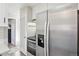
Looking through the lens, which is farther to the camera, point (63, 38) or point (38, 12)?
point (38, 12)

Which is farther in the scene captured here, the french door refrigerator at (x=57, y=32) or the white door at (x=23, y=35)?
the white door at (x=23, y=35)

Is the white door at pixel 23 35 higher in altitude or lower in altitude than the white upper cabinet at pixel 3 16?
lower

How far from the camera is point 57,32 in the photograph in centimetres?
160

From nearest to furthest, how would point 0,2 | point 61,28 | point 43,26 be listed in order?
1. point 0,2
2. point 61,28
3. point 43,26

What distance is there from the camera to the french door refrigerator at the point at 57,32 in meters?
1.48

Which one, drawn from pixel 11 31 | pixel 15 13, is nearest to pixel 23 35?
pixel 11 31

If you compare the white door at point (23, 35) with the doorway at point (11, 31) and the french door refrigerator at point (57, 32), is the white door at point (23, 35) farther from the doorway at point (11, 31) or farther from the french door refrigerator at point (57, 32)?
the french door refrigerator at point (57, 32)

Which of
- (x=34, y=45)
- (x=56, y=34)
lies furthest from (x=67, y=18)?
(x=34, y=45)

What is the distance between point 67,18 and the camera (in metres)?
1.52

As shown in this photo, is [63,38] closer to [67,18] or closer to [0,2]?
[67,18]

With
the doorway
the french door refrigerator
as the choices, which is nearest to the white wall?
the doorway

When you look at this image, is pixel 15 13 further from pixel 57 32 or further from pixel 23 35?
pixel 57 32

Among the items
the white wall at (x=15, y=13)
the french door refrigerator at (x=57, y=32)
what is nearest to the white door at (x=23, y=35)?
the white wall at (x=15, y=13)

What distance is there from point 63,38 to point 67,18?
1.12 ft
